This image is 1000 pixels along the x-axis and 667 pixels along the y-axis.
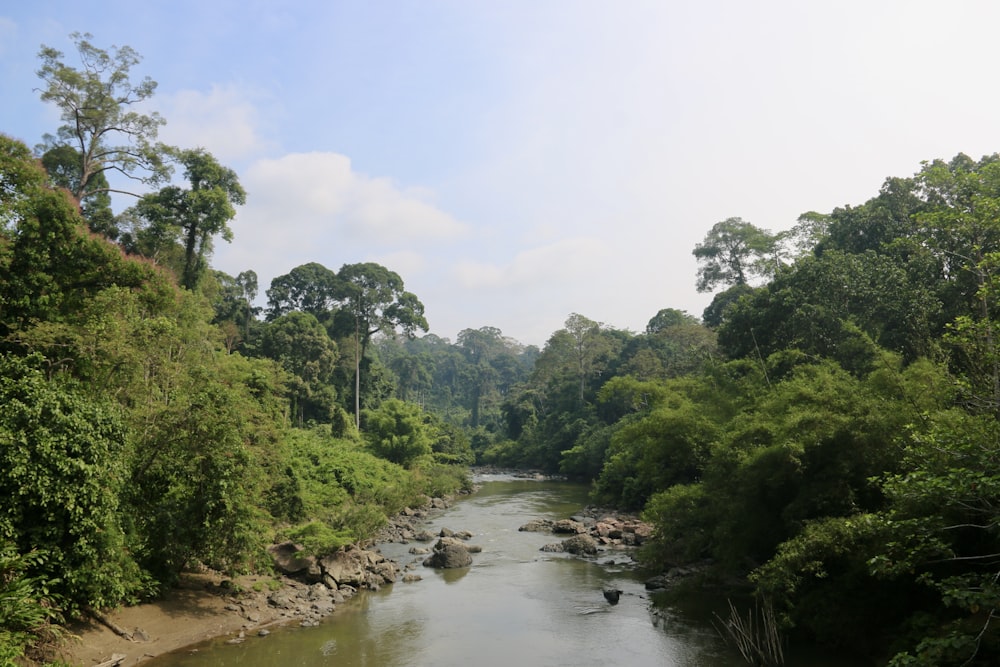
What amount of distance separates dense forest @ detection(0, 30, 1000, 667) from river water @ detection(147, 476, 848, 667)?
184 cm

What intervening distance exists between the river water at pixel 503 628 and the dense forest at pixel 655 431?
184cm

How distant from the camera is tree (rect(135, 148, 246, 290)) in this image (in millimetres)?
26812

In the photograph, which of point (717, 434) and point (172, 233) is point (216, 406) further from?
point (172, 233)

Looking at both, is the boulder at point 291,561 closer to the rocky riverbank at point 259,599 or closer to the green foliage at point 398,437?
the rocky riverbank at point 259,599

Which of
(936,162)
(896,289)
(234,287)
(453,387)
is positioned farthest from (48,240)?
(453,387)

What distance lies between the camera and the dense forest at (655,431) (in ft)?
30.8

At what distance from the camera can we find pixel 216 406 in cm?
1362

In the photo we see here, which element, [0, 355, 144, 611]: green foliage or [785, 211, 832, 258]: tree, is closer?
[0, 355, 144, 611]: green foliage

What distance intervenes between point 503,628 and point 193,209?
72.7ft

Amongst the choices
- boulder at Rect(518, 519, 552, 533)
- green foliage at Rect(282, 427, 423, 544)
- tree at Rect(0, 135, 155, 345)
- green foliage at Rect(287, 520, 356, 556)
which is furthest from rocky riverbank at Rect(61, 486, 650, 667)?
tree at Rect(0, 135, 155, 345)

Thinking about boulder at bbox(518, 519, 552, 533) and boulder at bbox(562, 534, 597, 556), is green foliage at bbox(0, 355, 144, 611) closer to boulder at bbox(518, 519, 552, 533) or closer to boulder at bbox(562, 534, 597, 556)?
boulder at bbox(562, 534, 597, 556)

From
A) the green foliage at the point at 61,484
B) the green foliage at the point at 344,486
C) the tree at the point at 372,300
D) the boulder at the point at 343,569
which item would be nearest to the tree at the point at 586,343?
the tree at the point at 372,300

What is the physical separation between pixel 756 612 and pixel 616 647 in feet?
10.4

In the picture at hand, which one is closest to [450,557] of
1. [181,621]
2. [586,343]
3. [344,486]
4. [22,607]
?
[344,486]
